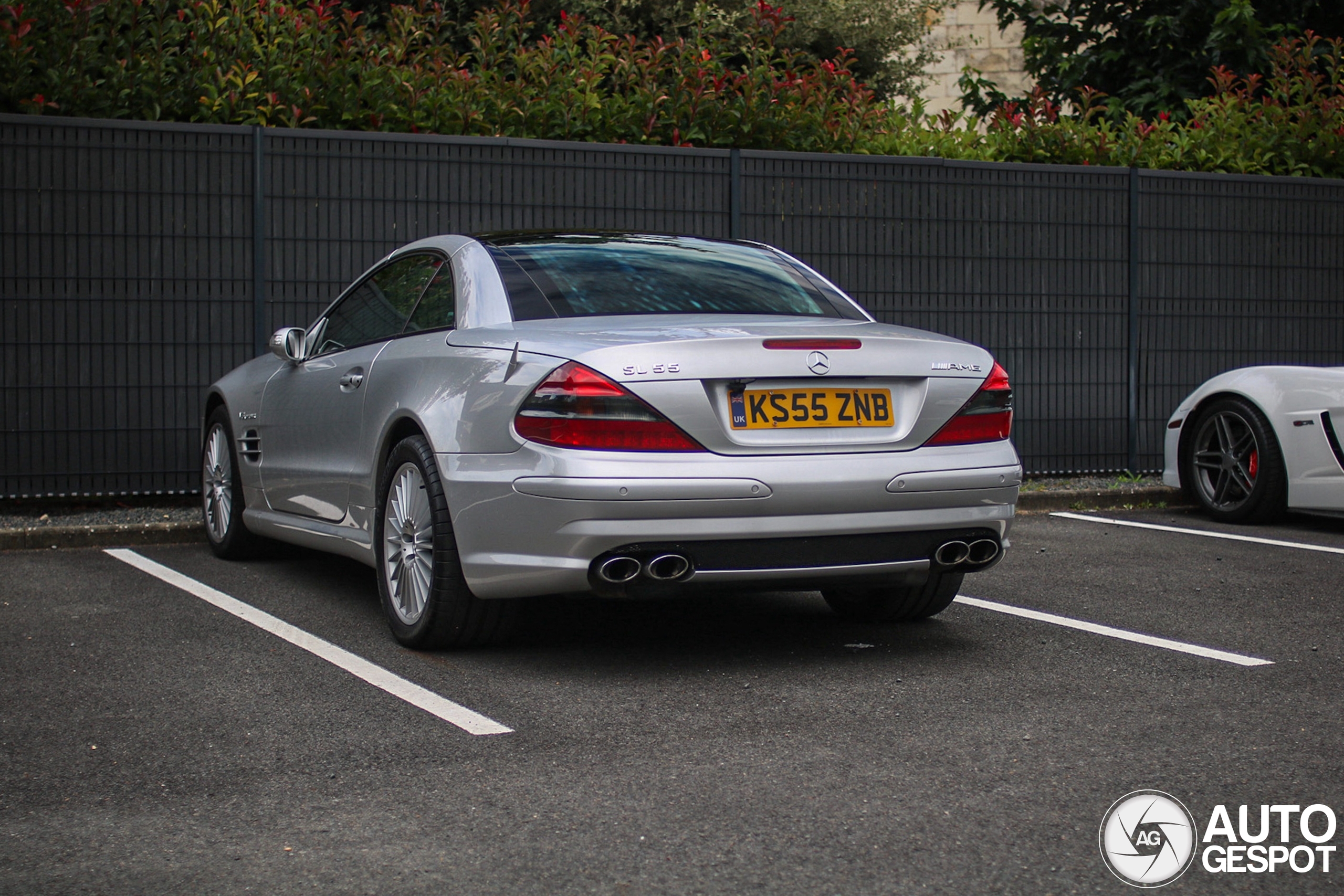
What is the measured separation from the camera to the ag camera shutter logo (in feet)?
8.77

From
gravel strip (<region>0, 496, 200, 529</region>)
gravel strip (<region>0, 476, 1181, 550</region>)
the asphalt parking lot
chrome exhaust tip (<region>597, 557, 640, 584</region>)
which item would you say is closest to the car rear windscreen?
chrome exhaust tip (<region>597, 557, 640, 584</region>)

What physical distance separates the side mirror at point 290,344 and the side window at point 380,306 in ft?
0.31

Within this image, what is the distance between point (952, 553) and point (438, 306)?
1966 millimetres

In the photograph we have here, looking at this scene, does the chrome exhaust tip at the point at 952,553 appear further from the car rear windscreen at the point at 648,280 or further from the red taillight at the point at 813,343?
the car rear windscreen at the point at 648,280

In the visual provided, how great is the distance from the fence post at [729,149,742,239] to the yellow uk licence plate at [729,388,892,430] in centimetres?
504

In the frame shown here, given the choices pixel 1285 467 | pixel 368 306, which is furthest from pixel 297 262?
pixel 1285 467

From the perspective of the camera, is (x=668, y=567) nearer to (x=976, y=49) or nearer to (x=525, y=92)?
(x=525, y=92)

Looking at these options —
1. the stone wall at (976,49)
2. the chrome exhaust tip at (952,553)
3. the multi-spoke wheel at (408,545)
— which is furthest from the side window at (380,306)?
the stone wall at (976,49)

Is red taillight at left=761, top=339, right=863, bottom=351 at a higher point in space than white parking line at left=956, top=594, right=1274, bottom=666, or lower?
higher

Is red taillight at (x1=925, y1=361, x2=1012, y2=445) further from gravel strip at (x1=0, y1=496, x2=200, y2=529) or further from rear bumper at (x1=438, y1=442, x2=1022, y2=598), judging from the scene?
gravel strip at (x1=0, y1=496, x2=200, y2=529)

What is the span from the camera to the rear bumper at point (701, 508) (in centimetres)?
400

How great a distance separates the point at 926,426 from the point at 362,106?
5.60 metres

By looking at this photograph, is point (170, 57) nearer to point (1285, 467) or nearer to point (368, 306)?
point (368, 306)

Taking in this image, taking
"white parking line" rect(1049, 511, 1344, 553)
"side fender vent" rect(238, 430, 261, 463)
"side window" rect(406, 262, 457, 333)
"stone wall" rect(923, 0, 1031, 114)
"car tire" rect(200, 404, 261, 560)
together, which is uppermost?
"stone wall" rect(923, 0, 1031, 114)
